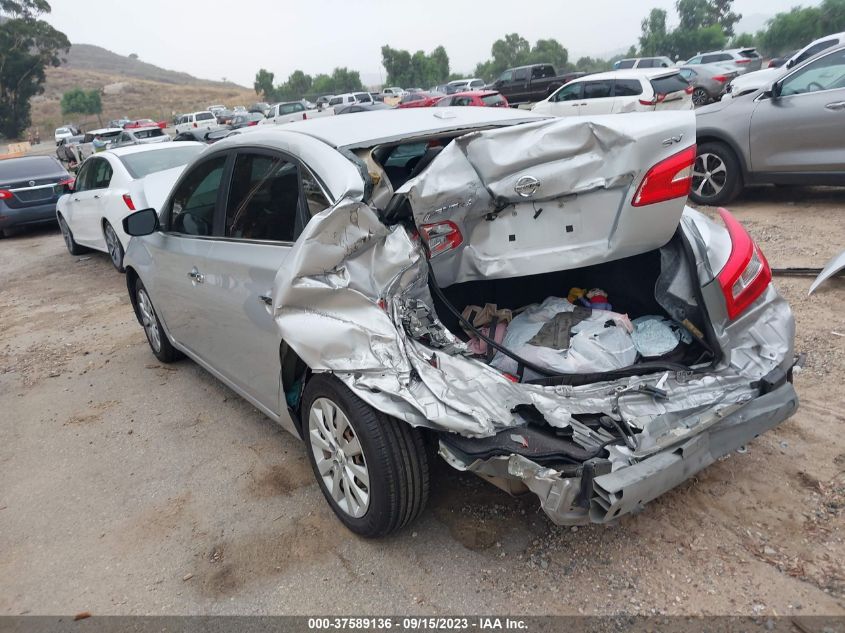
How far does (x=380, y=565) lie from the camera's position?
2.66 m

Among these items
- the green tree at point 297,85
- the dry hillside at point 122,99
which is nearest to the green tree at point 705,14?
the green tree at point 297,85

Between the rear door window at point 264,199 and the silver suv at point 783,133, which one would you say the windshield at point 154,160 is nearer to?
the rear door window at point 264,199

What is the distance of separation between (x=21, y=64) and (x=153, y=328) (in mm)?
73933

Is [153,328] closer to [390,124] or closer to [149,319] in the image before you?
[149,319]

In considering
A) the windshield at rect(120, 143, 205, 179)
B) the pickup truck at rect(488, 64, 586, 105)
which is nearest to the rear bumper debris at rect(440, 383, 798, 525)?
the windshield at rect(120, 143, 205, 179)

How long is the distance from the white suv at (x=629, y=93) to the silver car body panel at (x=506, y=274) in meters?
12.9

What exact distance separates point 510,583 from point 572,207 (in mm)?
1541

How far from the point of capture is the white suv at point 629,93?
14734 millimetres

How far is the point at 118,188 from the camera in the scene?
308 inches

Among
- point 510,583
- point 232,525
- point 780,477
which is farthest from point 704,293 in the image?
point 232,525

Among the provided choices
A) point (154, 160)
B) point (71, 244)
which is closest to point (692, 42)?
point (71, 244)

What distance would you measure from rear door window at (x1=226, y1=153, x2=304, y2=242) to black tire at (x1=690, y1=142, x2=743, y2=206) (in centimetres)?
565

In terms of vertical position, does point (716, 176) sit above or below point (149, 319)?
above

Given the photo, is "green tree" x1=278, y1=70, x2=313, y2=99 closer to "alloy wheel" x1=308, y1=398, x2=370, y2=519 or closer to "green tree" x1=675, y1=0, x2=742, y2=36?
"green tree" x1=675, y1=0, x2=742, y2=36
